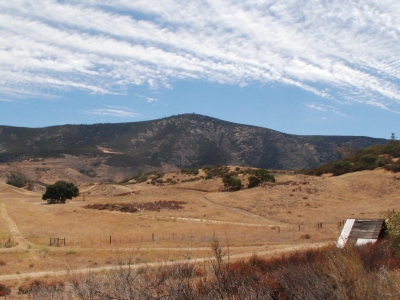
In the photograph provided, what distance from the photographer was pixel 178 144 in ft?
550

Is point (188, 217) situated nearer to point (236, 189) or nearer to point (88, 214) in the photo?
point (88, 214)

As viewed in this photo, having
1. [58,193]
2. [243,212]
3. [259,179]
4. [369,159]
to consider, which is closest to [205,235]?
[243,212]

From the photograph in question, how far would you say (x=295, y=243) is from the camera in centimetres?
Answer: 2950

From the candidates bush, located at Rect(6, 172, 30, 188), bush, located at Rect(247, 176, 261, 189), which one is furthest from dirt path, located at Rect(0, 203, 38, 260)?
bush, located at Rect(6, 172, 30, 188)

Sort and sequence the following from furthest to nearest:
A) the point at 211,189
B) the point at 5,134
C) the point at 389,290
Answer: the point at 5,134 < the point at 211,189 < the point at 389,290

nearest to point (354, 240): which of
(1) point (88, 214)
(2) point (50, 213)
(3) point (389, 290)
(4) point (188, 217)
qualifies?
(3) point (389, 290)

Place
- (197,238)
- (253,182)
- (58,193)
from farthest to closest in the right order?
1. (253,182)
2. (58,193)
3. (197,238)

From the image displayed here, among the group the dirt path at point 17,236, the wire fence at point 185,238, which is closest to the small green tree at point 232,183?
the wire fence at point 185,238

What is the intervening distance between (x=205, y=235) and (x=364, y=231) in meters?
15.7

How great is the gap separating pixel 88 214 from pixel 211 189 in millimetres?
29394

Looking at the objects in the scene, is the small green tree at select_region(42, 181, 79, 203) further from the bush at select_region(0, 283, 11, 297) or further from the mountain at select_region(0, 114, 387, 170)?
the mountain at select_region(0, 114, 387, 170)

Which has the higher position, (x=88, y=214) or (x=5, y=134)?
(x=5, y=134)

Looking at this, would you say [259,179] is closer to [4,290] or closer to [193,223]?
[193,223]

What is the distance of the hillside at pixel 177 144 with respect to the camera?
497ft
